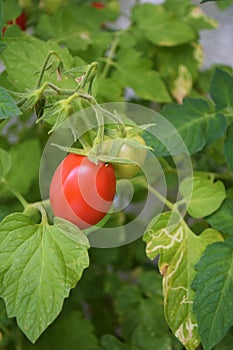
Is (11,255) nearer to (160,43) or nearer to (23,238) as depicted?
(23,238)

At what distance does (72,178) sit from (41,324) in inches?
4.9

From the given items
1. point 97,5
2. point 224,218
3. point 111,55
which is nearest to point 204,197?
point 224,218

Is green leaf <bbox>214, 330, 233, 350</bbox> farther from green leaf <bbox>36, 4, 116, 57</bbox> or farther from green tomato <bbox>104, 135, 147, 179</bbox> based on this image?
green leaf <bbox>36, 4, 116, 57</bbox>

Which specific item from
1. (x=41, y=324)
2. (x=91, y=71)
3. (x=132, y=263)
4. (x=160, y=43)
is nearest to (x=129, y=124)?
(x=91, y=71)

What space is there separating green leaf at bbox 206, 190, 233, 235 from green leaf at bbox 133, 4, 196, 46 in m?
0.32

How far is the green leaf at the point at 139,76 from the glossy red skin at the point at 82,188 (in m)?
0.35

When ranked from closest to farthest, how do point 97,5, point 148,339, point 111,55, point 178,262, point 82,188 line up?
point 82,188 < point 178,262 < point 148,339 < point 111,55 < point 97,5

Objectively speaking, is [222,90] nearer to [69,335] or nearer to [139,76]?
[139,76]

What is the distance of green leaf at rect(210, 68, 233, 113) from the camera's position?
2.19ft

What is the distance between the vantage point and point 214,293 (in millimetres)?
563

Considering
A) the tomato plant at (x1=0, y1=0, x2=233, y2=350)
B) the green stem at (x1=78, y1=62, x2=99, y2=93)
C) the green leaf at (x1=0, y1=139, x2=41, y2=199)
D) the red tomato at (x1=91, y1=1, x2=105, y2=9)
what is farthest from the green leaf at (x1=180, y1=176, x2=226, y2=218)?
the red tomato at (x1=91, y1=1, x2=105, y2=9)

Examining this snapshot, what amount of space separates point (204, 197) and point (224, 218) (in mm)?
30

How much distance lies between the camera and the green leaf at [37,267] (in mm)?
501

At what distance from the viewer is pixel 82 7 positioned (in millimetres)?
902
